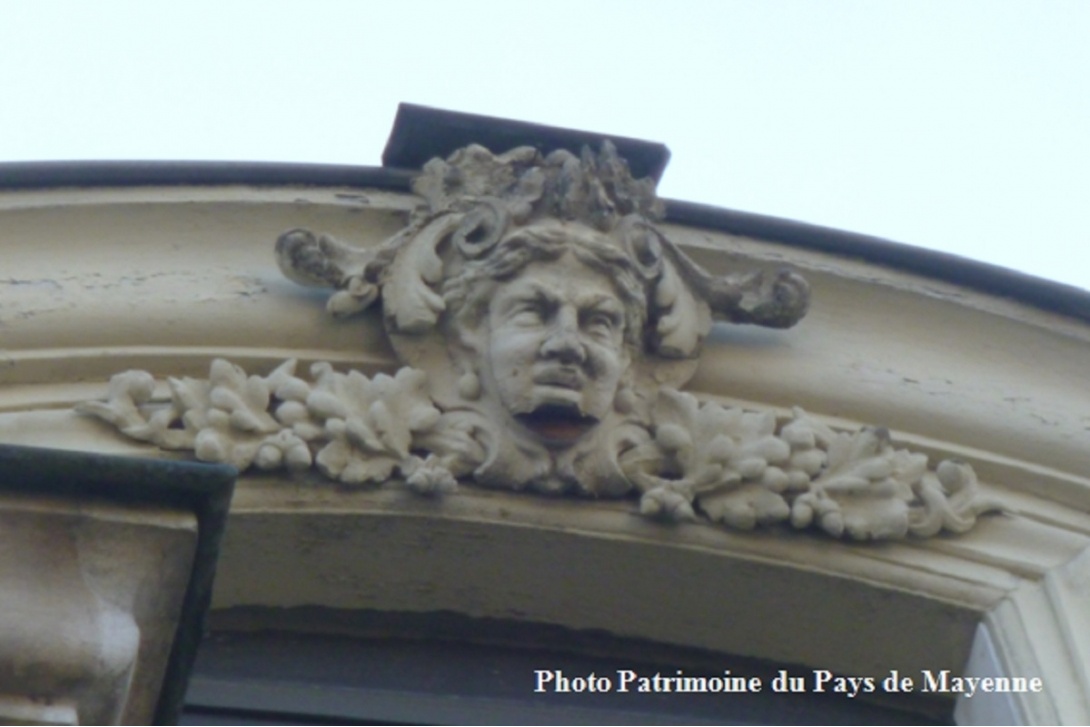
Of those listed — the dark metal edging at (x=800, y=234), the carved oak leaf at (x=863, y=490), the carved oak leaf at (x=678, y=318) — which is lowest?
the carved oak leaf at (x=863, y=490)

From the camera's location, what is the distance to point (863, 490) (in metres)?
3.72

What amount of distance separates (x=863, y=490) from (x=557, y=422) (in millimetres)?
529

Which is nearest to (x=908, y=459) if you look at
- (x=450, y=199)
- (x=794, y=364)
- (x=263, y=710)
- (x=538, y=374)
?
(x=794, y=364)

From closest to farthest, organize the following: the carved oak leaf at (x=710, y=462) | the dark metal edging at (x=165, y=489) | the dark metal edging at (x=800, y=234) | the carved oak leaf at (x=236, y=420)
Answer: the dark metal edging at (x=165, y=489)
the carved oak leaf at (x=236, y=420)
the carved oak leaf at (x=710, y=462)
the dark metal edging at (x=800, y=234)

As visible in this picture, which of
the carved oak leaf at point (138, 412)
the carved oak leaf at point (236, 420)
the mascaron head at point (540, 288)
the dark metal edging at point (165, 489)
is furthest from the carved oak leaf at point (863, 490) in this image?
the dark metal edging at point (165, 489)

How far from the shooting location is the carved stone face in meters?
3.61

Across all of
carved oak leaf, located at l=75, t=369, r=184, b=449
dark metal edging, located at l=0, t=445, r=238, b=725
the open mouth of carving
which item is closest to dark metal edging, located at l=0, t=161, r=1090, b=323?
carved oak leaf, located at l=75, t=369, r=184, b=449

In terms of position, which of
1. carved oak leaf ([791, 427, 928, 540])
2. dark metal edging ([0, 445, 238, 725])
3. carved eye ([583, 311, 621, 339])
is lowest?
dark metal edging ([0, 445, 238, 725])

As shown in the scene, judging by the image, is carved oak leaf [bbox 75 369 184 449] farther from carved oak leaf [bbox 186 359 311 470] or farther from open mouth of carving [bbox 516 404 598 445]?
open mouth of carving [bbox 516 404 598 445]

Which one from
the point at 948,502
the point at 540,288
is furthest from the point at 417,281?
the point at 948,502

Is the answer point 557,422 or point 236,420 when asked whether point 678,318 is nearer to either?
point 557,422

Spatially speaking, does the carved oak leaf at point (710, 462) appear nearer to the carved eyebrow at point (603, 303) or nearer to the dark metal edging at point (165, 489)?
the carved eyebrow at point (603, 303)

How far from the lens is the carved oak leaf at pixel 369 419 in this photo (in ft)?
11.8

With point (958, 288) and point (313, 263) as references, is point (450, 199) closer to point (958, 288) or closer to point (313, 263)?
point (313, 263)
